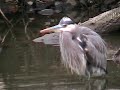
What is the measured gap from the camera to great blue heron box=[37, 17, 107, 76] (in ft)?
19.6

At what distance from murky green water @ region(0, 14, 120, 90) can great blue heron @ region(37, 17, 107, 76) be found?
24 cm

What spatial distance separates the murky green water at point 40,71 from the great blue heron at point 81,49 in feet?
0.79

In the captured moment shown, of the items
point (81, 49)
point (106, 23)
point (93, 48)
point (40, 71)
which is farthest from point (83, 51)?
point (106, 23)

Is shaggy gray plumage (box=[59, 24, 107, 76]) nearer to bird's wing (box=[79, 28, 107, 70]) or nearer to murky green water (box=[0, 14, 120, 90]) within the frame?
bird's wing (box=[79, 28, 107, 70])

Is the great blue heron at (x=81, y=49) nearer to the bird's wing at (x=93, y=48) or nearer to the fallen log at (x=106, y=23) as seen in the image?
the bird's wing at (x=93, y=48)

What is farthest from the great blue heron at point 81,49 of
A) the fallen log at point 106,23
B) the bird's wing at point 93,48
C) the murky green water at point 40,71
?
the fallen log at point 106,23

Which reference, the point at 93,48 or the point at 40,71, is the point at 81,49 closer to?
the point at 93,48

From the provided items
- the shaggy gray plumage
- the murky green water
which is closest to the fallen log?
the murky green water

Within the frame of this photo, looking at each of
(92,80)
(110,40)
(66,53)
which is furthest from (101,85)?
(110,40)

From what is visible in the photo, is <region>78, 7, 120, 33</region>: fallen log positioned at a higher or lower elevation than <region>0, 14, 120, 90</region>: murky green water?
higher

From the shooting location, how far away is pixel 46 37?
30.5 feet

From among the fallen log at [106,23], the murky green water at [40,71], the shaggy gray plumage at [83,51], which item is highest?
the shaggy gray plumage at [83,51]

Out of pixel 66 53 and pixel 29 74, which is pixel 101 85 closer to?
pixel 66 53

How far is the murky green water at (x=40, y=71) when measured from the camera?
19.9 ft
